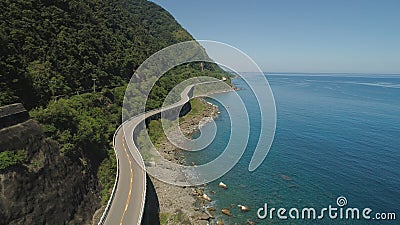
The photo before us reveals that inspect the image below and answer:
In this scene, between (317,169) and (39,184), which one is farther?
(317,169)

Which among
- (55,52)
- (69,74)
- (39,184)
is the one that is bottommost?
(39,184)

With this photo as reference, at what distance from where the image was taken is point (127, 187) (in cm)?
1762

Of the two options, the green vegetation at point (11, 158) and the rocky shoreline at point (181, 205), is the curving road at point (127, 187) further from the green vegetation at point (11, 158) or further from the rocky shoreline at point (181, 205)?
the green vegetation at point (11, 158)

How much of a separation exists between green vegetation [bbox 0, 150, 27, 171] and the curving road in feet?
17.6

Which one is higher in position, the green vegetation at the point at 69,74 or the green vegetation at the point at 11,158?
the green vegetation at the point at 69,74

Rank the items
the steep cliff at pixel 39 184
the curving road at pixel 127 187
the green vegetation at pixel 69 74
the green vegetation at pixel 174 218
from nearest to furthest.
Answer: the steep cliff at pixel 39 184 → the curving road at pixel 127 187 → the green vegetation at pixel 174 218 → the green vegetation at pixel 69 74

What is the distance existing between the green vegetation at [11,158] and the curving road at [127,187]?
17.6 ft

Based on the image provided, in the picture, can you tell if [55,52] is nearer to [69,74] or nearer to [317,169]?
[69,74]

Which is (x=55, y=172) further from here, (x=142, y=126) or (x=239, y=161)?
(x=239, y=161)

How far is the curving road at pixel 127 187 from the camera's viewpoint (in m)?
14.5

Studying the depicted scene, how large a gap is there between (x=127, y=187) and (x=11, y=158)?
676 centimetres

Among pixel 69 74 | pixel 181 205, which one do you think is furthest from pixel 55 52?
pixel 181 205

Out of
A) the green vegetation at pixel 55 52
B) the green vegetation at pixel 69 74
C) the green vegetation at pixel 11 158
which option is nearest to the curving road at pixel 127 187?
the green vegetation at pixel 69 74

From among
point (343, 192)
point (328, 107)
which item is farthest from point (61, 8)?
point (328, 107)
